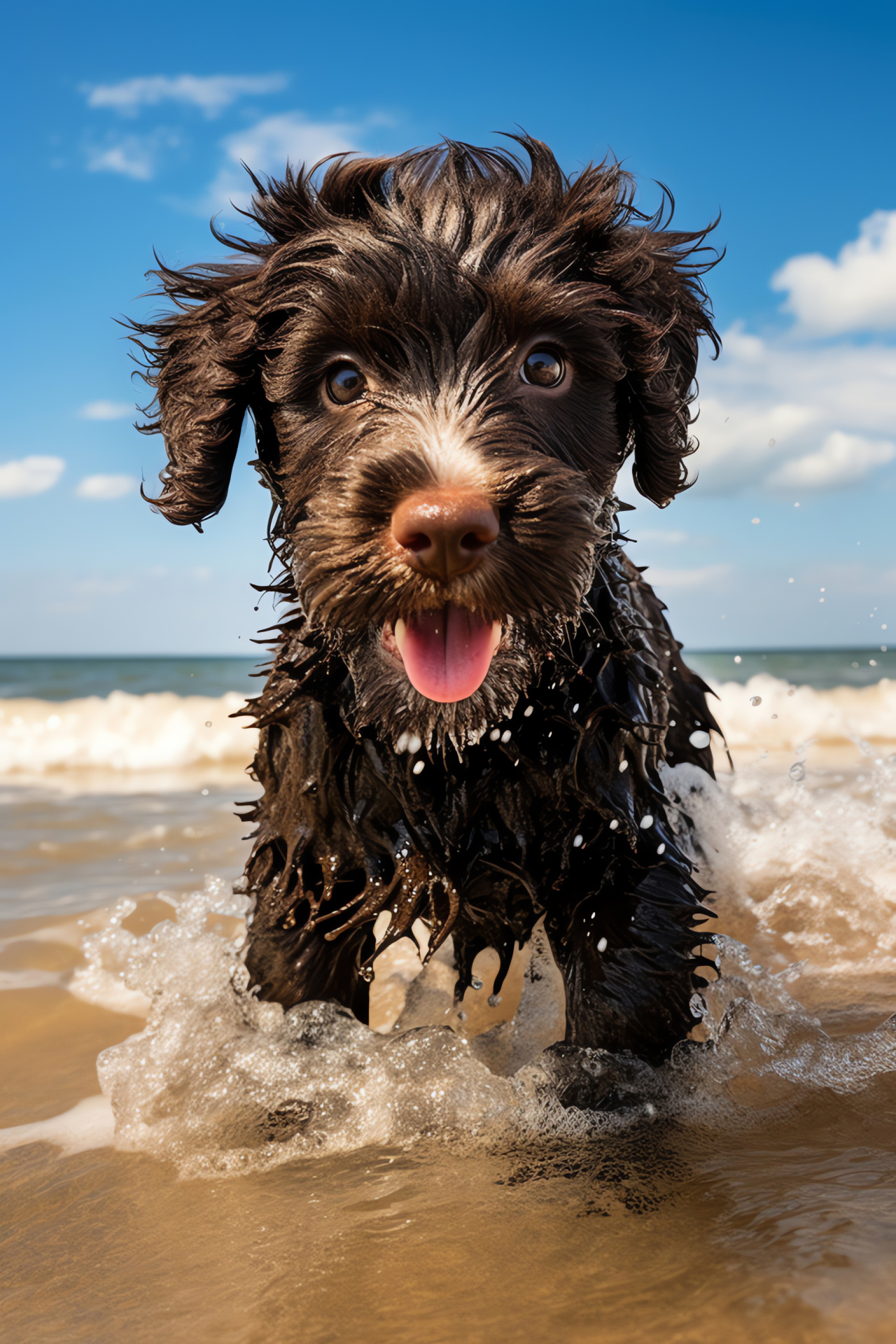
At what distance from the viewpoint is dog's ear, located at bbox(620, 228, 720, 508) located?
314 centimetres

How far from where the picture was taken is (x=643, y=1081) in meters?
2.95

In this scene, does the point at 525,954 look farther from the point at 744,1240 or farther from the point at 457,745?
the point at 744,1240

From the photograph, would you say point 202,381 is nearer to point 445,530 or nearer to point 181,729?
point 445,530

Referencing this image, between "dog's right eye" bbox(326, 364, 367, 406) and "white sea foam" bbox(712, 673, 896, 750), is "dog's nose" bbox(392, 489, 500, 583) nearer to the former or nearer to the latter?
"dog's right eye" bbox(326, 364, 367, 406)

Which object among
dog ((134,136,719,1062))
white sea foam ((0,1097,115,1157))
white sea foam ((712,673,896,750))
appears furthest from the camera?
white sea foam ((712,673,896,750))

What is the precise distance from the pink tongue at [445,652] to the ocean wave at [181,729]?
27.4 ft

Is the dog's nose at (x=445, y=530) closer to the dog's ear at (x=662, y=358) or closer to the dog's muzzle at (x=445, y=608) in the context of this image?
the dog's muzzle at (x=445, y=608)

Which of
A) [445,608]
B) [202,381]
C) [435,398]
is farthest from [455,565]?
[202,381]

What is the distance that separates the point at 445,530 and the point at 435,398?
0.54 meters

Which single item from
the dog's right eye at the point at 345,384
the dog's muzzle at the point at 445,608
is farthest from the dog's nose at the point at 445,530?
the dog's right eye at the point at 345,384

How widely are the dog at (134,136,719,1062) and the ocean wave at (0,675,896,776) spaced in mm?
7795

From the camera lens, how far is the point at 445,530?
7.65 ft

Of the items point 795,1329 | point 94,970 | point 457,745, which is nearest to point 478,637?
point 457,745

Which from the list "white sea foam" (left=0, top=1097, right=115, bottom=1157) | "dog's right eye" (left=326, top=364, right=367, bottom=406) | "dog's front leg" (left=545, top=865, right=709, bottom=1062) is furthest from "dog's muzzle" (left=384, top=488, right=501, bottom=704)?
"white sea foam" (left=0, top=1097, right=115, bottom=1157)
